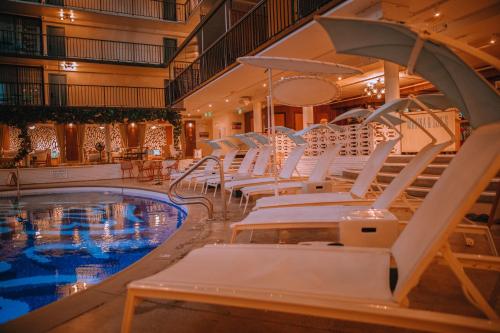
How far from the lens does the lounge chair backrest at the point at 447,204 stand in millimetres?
1272

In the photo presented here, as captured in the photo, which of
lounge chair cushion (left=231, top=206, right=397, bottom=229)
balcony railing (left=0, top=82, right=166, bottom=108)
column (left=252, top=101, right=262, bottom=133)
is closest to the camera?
lounge chair cushion (left=231, top=206, right=397, bottom=229)

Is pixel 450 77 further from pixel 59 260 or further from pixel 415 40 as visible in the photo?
pixel 59 260

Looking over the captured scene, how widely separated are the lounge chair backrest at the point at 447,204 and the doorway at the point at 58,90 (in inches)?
822

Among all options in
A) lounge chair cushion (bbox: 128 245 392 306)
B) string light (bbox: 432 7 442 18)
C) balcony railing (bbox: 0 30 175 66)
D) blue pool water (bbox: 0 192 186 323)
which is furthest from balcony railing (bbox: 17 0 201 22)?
lounge chair cushion (bbox: 128 245 392 306)

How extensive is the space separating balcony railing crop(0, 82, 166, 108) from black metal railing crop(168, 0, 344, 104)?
7.26 meters

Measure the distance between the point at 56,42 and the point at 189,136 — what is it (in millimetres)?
9375

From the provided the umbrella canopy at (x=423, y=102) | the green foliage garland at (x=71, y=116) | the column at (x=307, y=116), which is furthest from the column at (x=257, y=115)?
the umbrella canopy at (x=423, y=102)

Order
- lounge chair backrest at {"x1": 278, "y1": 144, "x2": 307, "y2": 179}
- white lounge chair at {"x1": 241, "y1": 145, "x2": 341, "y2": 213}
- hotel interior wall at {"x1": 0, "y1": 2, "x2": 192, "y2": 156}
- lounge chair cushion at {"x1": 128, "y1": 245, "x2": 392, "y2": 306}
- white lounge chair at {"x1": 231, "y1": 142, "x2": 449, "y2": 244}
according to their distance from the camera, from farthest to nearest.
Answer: hotel interior wall at {"x1": 0, "y1": 2, "x2": 192, "y2": 156} < lounge chair backrest at {"x1": 278, "y1": 144, "x2": 307, "y2": 179} < white lounge chair at {"x1": 241, "y1": 145, "x2": 341, "y2": 213} < white lounge chair at {"x1": 231, "y1": 142, "x2": 449, "y2": 244} < lounge chair cushion at {"x1": 128, "y1": 245, "x2": 392, "y2": 306}

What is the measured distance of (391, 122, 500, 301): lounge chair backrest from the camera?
1.27 m

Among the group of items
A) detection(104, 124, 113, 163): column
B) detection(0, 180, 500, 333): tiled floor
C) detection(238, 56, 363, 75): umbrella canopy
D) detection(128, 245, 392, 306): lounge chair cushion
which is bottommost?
detection(0, 180, 500, 333): tiled floor

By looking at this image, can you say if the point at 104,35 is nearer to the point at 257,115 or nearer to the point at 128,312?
the point at 257,115

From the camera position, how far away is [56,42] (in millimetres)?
18875

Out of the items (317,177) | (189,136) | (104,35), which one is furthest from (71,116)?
(317,177)

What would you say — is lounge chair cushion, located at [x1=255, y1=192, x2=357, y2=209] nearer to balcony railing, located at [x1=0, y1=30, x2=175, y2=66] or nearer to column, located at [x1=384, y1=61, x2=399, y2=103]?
column, located at [x1=384, y1=61, x2=399, y2=103]
